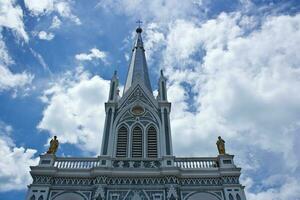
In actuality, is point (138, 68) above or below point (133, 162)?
above

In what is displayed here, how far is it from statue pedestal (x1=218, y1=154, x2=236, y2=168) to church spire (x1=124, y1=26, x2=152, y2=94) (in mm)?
8663

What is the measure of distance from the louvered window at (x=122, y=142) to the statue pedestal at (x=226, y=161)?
599cm

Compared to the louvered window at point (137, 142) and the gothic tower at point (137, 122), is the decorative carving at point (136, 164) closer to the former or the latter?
the gothic tower at point (137, 122)

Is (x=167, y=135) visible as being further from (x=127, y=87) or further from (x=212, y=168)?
(x=127, y=87)

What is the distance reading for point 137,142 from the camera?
862 inches

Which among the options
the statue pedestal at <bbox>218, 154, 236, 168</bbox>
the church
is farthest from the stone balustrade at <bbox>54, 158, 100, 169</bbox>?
the statue pedestal at <bbox>218, 154, 236, 168</bbox>

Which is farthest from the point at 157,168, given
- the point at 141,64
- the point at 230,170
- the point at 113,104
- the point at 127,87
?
the point at 141,64

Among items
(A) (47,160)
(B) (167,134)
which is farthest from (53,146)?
(B) (167,134)

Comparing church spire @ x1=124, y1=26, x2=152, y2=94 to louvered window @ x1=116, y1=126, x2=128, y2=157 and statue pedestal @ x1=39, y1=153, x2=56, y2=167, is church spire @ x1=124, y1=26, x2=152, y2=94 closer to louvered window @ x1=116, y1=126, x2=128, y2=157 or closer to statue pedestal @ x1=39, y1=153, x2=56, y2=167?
louvered window @ x1=116, y1=126, x2=128, y2=157

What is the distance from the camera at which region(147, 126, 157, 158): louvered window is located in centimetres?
2120

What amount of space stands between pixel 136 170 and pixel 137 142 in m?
2.65

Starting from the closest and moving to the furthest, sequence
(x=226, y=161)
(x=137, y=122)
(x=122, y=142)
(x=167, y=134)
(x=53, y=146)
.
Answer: (x=226, y=161), (x=53, y=146), (x=122, y=142), (x=167, y=134), (x=137, y=122)

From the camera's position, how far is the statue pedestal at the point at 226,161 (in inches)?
789

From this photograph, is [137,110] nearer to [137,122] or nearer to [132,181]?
[137,122]
